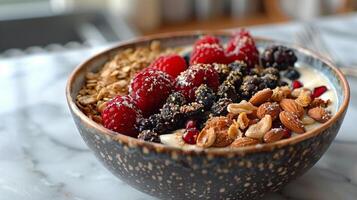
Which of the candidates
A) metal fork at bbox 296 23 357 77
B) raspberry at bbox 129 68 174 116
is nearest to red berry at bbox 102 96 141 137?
raspberry at bbox 129 68 174 116

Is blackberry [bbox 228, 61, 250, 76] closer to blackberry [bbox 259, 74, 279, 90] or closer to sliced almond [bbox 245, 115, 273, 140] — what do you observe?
blackberry [bbox 259, 74, 279, 90]

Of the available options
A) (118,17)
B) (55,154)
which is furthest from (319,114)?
(118,17)

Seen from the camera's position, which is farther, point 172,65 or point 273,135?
point 172,65

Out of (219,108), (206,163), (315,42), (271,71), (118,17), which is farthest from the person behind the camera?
(118,17)

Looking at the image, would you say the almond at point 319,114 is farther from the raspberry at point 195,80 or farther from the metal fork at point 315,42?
the metal fork at point 315,42

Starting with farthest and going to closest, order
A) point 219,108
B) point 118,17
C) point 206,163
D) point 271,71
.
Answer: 1. point 118,17
2. point 271,71
3. point 219,108
4. point 206,163

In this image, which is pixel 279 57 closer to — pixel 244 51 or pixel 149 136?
pixel 244 51
